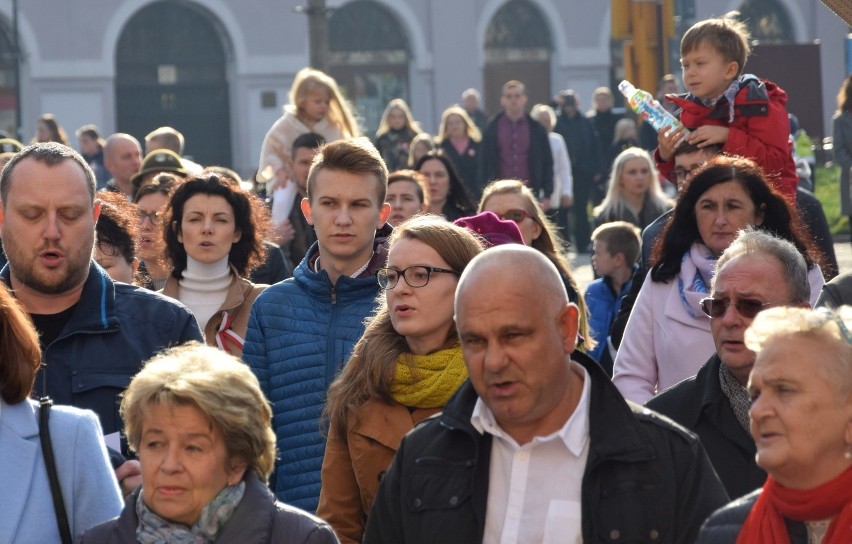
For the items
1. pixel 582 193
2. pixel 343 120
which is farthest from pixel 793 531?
pixel 582 193

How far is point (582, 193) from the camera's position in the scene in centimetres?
2308

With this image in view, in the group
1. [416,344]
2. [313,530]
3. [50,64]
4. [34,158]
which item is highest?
[50,64]

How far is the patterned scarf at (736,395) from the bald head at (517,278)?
1301 mm

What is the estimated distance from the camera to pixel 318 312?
246 inches

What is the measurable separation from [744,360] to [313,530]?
1682mm

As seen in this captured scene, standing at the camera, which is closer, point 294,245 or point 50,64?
point 294,245

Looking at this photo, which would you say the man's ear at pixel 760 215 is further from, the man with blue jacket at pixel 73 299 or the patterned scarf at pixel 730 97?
the man with blue jacket at pixel 73 299

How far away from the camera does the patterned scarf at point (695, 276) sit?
6.38 metres

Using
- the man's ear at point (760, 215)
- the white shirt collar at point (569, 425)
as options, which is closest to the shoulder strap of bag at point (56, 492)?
the white shirt collar at point (569, 425)

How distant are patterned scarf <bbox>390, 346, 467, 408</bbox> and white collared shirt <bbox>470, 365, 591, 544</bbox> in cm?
100

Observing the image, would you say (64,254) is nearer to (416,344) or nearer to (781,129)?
(416,344)

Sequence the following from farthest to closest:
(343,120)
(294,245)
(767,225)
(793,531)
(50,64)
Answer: (50,64), (343,120), (294,245), (767,225), (793,531)

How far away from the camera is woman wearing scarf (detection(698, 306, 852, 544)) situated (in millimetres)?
3750

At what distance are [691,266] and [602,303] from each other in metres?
3.57
